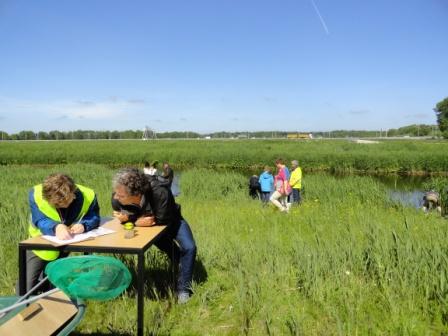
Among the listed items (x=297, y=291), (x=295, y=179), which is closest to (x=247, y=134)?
(x=295, y=179)

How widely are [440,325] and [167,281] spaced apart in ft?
8.18

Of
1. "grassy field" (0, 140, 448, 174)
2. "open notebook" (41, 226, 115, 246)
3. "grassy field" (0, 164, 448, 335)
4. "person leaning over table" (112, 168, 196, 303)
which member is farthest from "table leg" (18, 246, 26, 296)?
"grassy field" (0, 140, 448, 174)

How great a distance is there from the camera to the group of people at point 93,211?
2.59 metres

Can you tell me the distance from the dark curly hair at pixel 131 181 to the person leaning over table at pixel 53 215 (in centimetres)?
37

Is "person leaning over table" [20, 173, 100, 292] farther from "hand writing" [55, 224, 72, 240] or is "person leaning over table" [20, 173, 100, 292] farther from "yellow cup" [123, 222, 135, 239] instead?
"yellow cup" [123, 222, 135, 239]

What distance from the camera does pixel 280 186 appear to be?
28.1ft

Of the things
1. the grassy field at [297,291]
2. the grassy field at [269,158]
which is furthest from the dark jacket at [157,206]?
the grassy field at [269,158]

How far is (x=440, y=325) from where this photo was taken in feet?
8.75

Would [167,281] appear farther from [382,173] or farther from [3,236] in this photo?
[382,173]

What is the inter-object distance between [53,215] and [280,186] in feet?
21.4

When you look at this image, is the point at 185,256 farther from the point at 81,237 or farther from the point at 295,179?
the point at 295,179

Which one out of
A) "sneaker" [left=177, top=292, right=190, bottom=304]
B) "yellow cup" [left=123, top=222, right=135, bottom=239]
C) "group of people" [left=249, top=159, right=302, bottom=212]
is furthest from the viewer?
"group of people" [left=249, top=159, right=302, bottom=212]

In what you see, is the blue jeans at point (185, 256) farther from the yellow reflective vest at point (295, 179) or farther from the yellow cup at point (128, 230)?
the yellow reflective vest at point (295, 179)

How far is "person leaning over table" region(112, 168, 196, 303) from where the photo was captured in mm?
2697
